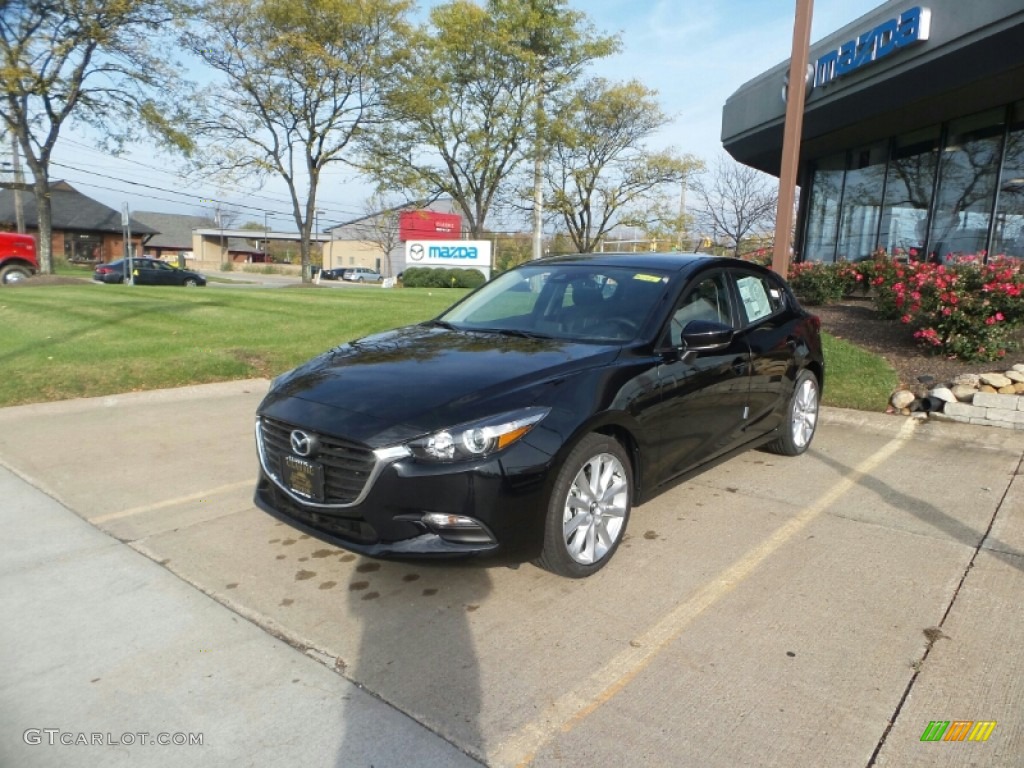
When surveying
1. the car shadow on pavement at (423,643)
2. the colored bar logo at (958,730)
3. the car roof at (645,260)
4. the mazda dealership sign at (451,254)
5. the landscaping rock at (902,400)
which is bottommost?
the car shadow on pavement at (423,643)

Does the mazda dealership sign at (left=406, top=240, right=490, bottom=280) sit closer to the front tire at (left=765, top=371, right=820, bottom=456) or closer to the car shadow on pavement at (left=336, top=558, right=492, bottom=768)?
the front tire at (left=765, top=371, right=820, bottom=456)

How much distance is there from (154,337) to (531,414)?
26.9 feet

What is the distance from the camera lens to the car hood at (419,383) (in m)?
2.96

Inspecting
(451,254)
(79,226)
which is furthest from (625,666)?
(79,226)

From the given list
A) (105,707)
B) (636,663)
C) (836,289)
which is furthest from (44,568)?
(836,289)

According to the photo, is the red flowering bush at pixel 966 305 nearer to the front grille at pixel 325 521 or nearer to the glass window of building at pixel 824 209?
the front grille at pixel 325 521

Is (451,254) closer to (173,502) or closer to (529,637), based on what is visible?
(173,502)

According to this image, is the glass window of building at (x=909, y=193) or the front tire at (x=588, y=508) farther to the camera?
the glass window of building at (x=909, y=193)

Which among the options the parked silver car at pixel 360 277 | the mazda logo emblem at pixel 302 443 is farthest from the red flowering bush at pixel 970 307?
the parked silver car at pixel 360 277

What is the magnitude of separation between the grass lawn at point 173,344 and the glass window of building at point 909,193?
6.35 metres

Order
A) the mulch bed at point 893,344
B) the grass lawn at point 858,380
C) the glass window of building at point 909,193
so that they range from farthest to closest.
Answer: the glass window of building at point 909,193 < the mulch bed at point 893,344 < the grass lawn at point 858,380

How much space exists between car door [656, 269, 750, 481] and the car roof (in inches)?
5.2

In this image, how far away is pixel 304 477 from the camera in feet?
10.3

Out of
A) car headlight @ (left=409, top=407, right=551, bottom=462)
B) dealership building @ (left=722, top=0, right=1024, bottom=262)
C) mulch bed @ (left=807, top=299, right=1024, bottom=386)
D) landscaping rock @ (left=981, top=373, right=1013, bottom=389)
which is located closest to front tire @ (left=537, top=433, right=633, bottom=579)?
car headlight @ (left=409, top=407, right=551, bottom=462)
